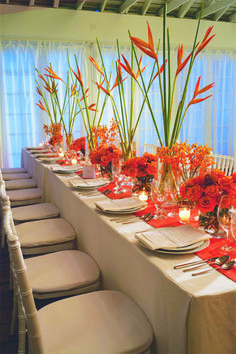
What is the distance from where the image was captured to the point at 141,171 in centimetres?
182

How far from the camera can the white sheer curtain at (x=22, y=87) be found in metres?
5.75

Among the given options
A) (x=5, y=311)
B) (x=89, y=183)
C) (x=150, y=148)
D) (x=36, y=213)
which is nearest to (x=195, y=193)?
(x=89, y=183)

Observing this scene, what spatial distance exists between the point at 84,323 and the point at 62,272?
434 millimetres

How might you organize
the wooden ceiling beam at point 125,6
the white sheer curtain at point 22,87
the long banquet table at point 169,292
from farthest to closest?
1. the white sheer curtain at point 22,87
2. the wooden ceiling beam at point 125,6
3. the long banquet table at point 169,292

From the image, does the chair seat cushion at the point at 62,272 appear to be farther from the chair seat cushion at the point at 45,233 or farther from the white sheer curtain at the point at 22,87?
the white sheer curtain at the point at 22,87

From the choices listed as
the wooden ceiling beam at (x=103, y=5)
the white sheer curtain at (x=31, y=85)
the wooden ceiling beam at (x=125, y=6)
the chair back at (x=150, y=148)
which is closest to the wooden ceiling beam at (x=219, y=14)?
the white sheer curtain at (x=31, y=85)

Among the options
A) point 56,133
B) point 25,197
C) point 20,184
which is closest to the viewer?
point 25,197

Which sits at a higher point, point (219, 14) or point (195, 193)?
point (219, 14)

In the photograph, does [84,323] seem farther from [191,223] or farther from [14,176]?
[14,176]

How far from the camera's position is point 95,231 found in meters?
Result: 1.72

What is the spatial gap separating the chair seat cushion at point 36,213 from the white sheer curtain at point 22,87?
3441mm

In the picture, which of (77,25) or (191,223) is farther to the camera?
(77,25)

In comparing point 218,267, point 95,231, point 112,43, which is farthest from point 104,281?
point 112,43

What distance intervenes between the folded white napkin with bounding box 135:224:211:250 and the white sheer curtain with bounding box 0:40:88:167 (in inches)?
199
